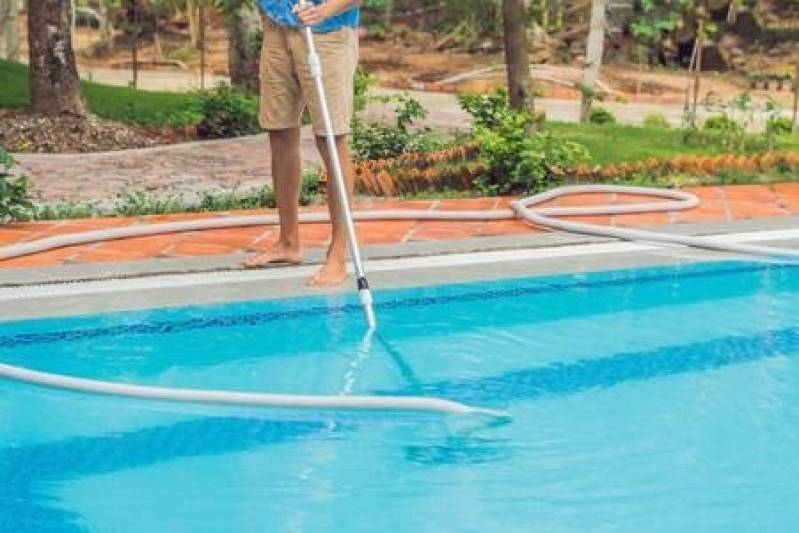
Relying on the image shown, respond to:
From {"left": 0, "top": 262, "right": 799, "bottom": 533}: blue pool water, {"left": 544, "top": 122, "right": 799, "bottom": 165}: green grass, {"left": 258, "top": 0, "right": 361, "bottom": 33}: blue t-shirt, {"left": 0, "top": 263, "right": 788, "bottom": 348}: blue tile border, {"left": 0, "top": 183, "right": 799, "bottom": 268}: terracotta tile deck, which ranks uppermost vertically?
{"left": 258, "top": 0, "right": 361, "bottom": 33}: blue t-shirt

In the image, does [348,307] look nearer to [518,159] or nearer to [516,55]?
[518,159]

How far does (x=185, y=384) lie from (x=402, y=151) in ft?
14.1

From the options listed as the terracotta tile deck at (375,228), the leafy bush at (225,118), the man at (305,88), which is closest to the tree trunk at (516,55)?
the terracotta tile deck at (375,228)

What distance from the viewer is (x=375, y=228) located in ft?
19.8

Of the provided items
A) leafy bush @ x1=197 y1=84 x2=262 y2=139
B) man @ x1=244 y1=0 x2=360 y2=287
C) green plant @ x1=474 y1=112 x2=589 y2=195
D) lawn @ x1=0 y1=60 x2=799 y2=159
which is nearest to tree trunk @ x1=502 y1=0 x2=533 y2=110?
lawn @ x1=0 y1=60 x2=799 y2=159

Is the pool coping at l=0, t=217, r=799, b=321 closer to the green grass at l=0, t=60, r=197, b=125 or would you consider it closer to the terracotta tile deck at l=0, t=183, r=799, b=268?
the terracotta tile deck at l=0, t=183, r=799, b=268

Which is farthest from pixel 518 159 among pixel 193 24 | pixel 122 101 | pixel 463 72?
pixel 193 24

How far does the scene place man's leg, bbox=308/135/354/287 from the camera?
4969 mm

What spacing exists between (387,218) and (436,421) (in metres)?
2.52

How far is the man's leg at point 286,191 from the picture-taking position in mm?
5121

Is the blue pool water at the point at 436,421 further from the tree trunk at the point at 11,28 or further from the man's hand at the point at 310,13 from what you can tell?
the tree trunk at the point at 11,28

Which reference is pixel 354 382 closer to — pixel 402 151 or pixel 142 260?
pixel 142 260

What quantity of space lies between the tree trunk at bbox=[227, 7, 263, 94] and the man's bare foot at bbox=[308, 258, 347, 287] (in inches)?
300

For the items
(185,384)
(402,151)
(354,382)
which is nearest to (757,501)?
(354,382)
